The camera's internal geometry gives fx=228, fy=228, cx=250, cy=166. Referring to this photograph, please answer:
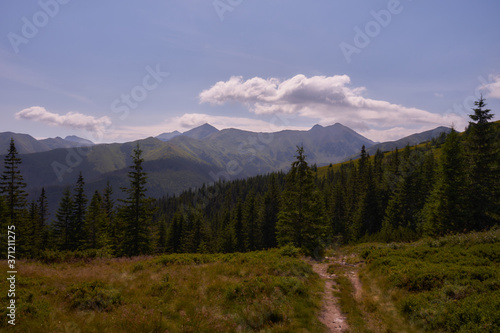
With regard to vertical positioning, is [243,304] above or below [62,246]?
above

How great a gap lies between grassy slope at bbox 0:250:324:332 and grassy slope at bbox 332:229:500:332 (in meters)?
2.77

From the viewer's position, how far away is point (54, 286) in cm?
1016

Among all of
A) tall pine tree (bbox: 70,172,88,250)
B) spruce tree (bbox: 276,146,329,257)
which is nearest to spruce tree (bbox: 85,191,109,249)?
tall pine tree (bbox: 70,172,88,250)

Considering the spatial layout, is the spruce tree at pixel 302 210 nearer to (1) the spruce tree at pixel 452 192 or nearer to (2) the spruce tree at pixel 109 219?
(1) the spruce tree at pixel 452 192

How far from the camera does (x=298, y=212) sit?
2739 cm

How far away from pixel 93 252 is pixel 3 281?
11919mm

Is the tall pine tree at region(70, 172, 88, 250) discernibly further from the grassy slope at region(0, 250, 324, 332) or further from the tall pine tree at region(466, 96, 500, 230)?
the tall pine tree at region(466, 96, 500, 230)

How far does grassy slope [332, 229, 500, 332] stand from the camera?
7297 mm

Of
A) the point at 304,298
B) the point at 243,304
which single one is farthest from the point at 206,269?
the point at 304,298

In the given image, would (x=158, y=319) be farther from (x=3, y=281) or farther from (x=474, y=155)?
(x=474, y=155)

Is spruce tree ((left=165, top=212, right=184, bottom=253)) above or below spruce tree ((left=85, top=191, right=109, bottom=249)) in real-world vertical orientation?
below

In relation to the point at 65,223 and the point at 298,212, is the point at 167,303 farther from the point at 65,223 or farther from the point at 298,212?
the point at 65,223

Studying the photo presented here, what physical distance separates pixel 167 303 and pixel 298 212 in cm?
2032

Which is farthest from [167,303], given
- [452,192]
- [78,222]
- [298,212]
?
[78,222]
